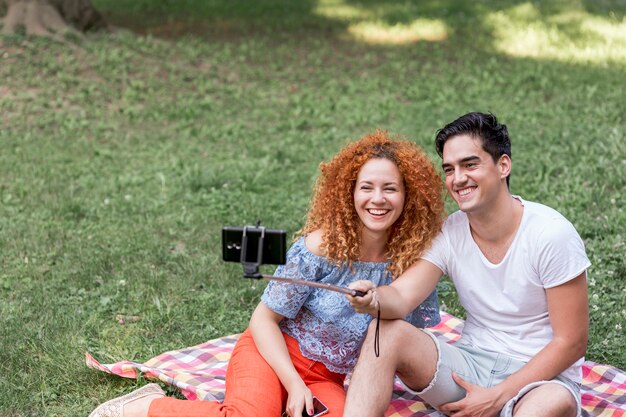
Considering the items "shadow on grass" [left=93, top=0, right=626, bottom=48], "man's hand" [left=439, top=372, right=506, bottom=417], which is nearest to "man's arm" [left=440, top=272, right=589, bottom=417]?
"man's hand" [left=439, top=372, right=506, bottom=417]

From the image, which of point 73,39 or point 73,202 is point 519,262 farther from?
point 73,39

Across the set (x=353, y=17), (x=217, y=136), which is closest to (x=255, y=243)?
(x=217, y=136)

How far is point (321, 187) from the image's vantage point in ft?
12.3

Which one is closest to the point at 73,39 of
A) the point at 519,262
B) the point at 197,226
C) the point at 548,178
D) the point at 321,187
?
the point at 197,226

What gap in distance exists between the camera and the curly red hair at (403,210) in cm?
353

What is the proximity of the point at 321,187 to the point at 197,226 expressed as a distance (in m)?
2.36

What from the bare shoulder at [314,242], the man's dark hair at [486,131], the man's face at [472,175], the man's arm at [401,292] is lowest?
the man's arm at [401,292]

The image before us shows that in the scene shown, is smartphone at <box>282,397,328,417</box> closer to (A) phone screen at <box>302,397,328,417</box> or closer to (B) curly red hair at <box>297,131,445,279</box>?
(A) phone screen at <box>302,397,328,417</box>

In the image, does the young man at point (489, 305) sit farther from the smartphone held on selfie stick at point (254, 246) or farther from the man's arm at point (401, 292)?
the smartphone held on selfie stick at point (254, 246)

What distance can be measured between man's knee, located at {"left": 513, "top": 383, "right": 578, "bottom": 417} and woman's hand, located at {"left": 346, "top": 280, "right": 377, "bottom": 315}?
2.01ft

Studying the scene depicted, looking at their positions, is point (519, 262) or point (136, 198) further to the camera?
point (136, 198)

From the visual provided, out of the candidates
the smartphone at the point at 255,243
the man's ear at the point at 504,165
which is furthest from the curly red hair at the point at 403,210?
the smartphone at the point at 255,243

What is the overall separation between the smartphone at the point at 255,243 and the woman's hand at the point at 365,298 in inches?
14.4

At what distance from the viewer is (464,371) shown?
11.4 feet
